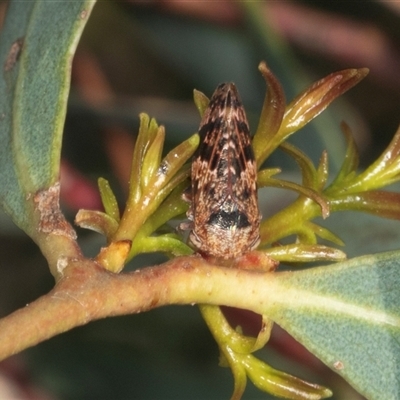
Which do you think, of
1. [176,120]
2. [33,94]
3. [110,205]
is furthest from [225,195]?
[176,120]

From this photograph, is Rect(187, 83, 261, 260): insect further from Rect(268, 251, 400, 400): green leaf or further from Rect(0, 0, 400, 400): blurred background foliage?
Rect(0, 0, 400, 400): blurred background foliage

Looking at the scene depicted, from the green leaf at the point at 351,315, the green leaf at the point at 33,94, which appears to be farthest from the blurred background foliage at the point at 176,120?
the green leaf at the point at 351,315

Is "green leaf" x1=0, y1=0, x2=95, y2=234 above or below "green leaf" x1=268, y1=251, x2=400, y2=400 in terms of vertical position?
above

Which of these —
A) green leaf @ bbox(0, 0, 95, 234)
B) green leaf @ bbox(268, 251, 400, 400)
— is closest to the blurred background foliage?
green leaf @ bbox(0, 0, 95, 234)

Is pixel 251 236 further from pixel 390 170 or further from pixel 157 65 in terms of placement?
pixel 157 65

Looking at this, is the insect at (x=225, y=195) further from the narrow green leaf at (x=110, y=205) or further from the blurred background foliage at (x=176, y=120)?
the blurred background foliage at (x=176, y=120)

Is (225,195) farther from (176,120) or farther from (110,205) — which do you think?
(176,120)

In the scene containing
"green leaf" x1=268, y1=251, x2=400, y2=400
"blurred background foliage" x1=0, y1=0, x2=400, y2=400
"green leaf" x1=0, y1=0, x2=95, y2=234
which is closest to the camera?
"green leaf" x1=268, y1=251, x2=400, y2=400
